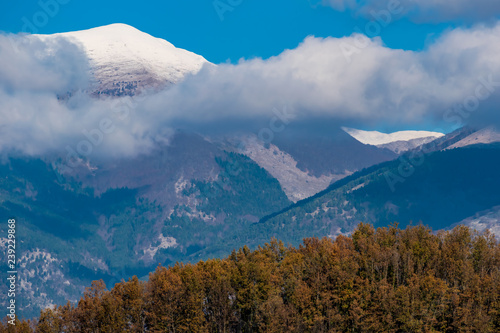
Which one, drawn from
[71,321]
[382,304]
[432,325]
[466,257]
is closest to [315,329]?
[382,304]

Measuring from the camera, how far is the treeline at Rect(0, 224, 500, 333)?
17038 centimetres

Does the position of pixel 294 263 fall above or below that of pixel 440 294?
above

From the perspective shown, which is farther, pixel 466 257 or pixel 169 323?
pixel 466 257

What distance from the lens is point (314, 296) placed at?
180750 millimetres

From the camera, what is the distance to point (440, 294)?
174625 mm

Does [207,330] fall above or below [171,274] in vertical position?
below

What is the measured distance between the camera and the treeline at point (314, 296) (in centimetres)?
17038

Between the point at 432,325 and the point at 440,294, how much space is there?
7851mm

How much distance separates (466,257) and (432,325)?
26.5 m

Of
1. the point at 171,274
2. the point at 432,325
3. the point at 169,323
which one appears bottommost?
the point at 432,325

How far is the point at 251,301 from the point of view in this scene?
604 feet

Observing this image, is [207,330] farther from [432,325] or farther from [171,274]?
[432,325]

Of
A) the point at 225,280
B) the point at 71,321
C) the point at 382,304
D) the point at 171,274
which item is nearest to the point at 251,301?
the point at 225,280

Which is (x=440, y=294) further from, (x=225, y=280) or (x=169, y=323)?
(x=169, y=323)
